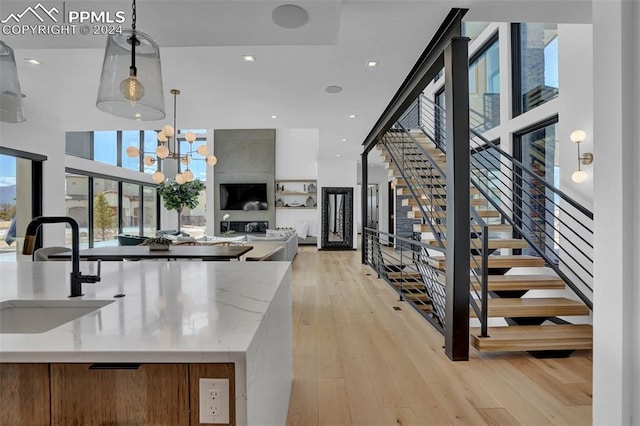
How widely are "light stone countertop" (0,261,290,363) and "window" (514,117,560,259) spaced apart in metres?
3.66

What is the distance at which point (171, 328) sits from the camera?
2.97 ft

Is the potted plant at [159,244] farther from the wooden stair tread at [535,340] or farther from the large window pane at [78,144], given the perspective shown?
the large window pane at [78,144]

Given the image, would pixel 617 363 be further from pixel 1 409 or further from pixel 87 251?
pixel 87 251

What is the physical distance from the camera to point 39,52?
3182mm

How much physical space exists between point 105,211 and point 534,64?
980cm

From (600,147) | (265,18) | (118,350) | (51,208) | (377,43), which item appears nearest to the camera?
(118,350)

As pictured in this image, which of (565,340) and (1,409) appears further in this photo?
(565,340)

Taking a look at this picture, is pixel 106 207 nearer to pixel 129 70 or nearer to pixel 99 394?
pixel 129 70

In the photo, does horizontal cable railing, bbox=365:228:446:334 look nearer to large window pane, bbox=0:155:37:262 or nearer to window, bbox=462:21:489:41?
window, bbox=462:21:489:41

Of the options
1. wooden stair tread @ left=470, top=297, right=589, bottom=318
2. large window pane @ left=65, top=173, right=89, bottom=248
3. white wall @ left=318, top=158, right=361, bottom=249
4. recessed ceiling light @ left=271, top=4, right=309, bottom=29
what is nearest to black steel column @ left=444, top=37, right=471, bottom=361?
wooden stair tread @ left=470, top=297, right=589, bottom=318

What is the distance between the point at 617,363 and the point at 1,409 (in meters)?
1.98

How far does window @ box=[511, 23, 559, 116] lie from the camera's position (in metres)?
4.12

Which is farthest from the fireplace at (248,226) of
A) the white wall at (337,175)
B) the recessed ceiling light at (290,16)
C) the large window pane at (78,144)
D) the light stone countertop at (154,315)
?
the light stone countertop at (154,315)

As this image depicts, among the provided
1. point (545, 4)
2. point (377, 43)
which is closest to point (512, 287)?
point (545, 4)
